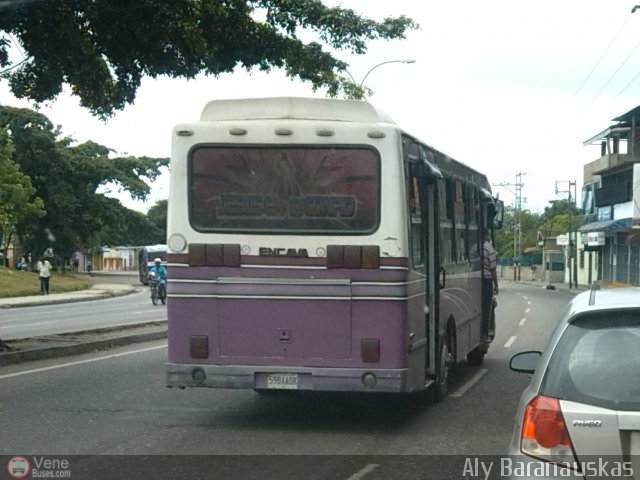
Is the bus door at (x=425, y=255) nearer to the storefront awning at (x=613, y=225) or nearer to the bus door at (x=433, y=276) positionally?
the bus door at (x=433, y=276)

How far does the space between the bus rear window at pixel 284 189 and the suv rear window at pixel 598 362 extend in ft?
15.5

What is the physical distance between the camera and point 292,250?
30.1 feet

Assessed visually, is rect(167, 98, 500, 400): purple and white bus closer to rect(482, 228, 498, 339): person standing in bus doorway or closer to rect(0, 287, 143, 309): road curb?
rect(482, 228, 498, 339): person standing in bus doorway

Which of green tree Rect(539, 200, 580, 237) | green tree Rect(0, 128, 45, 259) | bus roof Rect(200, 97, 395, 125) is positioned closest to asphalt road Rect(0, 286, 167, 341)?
bus roof Rect(200, 97, 395, 125)

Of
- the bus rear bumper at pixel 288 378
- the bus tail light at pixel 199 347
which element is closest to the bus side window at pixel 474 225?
the bus rear bumper at pixel 288 378

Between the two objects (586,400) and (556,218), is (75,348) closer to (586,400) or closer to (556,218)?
(586,400)

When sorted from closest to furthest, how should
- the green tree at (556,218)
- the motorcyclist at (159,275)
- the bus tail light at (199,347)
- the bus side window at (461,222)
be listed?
the bus tail light at (199,347), the bus side window at (461,222), the motorcyclist at (159,275), the green tree at (556,218)

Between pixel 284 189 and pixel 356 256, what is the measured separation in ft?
3.16

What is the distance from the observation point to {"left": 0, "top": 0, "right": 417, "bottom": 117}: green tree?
13469mm

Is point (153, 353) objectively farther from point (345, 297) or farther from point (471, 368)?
point (345, 297)

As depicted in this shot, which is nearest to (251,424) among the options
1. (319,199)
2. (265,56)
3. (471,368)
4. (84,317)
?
(319,199)

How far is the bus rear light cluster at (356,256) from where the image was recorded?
29.7 ft

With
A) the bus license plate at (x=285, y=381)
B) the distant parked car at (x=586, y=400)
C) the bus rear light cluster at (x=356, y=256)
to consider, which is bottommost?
the bus license plate at (x=285, y=381)

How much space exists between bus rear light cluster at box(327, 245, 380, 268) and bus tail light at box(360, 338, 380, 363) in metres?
0.71
